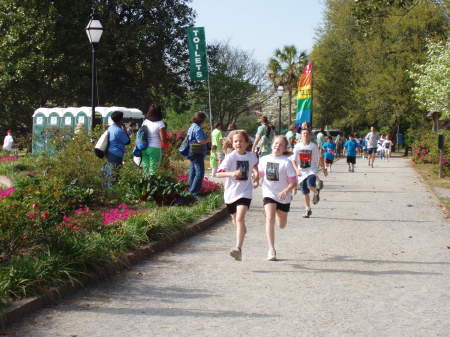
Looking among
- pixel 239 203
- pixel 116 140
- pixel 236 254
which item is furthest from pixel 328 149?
pixel 236 254

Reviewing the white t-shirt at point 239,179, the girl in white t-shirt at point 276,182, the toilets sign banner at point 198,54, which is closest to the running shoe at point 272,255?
the girl in white t-shirt at point 276,182

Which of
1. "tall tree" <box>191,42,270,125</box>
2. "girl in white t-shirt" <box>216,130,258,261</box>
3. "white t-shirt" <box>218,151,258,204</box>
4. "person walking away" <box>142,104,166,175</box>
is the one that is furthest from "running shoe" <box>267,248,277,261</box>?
"tall tree" <box>191,42,270,125</box>

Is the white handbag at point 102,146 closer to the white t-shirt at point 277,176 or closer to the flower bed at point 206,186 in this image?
the flower bed at point 206,186

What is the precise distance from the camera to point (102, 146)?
11906mm

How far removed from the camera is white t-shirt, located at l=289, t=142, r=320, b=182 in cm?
1162

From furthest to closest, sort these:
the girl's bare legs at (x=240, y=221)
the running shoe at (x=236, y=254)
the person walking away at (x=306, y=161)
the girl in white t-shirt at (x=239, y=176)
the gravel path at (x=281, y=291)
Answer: the person walking away at (x=306, y=161)
the girl in white t-shirt at (x=239, y=176)
the girl's bare legs at (x=240, y=221)
the running shoe at (x=236, y=254)
the gravel path at (x=281, y=291)

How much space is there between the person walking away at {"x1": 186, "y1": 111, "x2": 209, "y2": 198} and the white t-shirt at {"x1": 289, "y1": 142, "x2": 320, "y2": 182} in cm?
178

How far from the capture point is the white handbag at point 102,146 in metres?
11.8

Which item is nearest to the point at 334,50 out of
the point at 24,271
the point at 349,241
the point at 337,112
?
the point at 337,112

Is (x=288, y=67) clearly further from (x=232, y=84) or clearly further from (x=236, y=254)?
(x=236, y=254)

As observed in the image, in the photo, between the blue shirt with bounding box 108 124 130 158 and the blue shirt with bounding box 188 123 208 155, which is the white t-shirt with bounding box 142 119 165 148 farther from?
the blue shirt with bounding box 188 123 208 155

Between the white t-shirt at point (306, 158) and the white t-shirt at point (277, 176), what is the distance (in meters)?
3.97

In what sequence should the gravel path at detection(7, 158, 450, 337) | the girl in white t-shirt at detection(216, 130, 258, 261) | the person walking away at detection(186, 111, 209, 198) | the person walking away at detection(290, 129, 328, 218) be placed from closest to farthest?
the gravel path at detection(7, 158, 450, 337), the girl in white t-shirt at detection(216, 130, 258, 261), the person walking away at detection(290, 129, 328, 218), the person walking away at detection(186, 111, 209, 198)

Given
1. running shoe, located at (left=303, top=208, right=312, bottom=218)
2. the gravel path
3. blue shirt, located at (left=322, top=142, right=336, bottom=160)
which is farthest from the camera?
blue shirt, located at (left=322, top=142, right=336, bottom=160)
